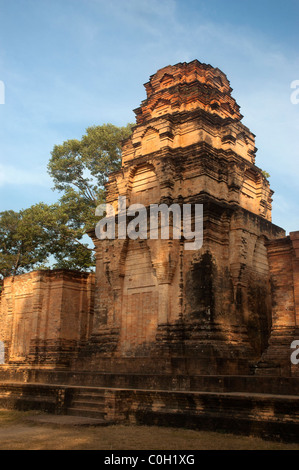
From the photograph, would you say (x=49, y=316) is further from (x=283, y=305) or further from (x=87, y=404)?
(x=283, y=305)

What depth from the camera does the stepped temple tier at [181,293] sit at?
11719 millimetres

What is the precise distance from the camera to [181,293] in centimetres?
1391

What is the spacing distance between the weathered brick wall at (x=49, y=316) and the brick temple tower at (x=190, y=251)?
11.0ft

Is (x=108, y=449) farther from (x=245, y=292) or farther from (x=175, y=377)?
Answer: (x=245, y=292)

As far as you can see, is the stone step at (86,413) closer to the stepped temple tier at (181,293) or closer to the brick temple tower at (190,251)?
the stepped temple tier at (181,293)

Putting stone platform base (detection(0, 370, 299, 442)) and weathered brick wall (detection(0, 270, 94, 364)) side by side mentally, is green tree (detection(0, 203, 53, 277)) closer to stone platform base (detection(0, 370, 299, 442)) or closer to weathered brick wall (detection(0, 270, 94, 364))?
weathered brick wall (detection(0, 270, 94, 364))

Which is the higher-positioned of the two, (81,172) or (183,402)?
(81,172)

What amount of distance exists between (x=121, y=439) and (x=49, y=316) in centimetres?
1150

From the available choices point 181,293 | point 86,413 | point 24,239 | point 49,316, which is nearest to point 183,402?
point 86,413

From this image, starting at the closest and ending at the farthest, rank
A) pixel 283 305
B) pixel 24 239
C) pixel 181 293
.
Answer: pixel 283 305 < pixel 181 293 < pixel 24 239

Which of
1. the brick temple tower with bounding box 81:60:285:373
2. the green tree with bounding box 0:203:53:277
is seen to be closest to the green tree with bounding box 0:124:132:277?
the green tree with bounding box 0:203:53:277
